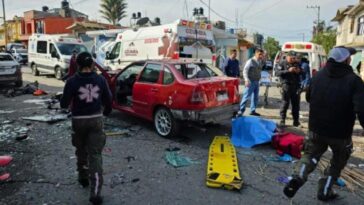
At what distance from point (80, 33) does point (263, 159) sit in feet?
90.9

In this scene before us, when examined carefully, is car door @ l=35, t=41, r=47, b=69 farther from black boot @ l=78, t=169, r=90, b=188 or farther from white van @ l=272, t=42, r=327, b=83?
black boot @ l=78, t=169, r=90, b=188

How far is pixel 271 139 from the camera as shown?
20.9 feet

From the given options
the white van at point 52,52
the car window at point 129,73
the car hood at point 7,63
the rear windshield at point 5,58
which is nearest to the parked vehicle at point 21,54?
the white van at point 52,52

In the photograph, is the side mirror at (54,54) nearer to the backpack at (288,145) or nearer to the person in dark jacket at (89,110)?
the backpack at (288,145)

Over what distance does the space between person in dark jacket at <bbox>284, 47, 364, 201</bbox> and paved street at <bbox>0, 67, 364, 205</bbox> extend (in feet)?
1.59

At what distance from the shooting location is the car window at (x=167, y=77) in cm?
663

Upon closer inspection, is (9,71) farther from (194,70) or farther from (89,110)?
(89,110)

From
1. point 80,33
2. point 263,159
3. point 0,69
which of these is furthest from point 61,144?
point 80,33

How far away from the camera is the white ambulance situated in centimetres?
1233

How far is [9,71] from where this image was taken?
13453 mm

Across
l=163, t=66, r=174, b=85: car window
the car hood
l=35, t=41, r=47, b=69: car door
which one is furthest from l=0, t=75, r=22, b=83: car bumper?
l=163, t=66, r=174, b=85: car window

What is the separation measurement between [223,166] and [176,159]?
85cm

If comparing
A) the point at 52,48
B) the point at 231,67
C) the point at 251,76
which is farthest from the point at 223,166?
the point at 52,48

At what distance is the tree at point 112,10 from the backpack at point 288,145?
4795 cm
